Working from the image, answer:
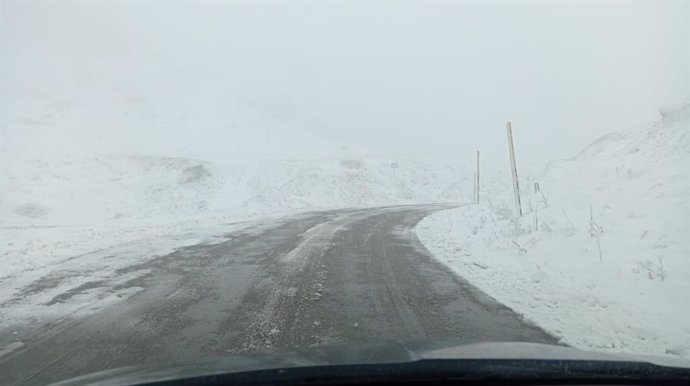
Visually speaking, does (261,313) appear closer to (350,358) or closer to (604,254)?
(350,358)

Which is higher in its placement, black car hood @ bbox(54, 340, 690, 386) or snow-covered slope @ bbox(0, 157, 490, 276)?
snow-covered slope @ bbox(0, 157, 490, 276)

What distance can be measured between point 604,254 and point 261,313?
5.77 meters

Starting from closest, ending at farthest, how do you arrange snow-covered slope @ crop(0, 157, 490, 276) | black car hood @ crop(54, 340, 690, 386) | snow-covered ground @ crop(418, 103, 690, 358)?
black car hood @ crop(54, 340, 690, 386)
snow-covered ground @ crop(418, 103, 690, 358)
snow-covered slope @ crop(0, 157, 490, 276)

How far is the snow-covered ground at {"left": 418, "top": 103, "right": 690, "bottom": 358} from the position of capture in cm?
Result: 549

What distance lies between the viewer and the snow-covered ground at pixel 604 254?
549 cm

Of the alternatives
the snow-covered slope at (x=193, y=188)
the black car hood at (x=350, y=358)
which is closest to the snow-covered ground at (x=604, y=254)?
the black car hood at (x=350, y=358)

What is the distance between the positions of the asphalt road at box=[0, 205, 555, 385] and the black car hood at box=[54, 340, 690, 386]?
635 mm

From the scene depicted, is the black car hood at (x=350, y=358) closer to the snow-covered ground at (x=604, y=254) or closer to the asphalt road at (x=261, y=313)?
the asphalt road at (x=261, y=313)

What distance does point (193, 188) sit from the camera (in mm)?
34125

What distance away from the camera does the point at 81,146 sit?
1737 inches

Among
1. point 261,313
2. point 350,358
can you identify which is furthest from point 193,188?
point 350,358

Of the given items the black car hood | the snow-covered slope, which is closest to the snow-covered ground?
the black car hood

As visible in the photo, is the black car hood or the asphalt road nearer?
the black car hood

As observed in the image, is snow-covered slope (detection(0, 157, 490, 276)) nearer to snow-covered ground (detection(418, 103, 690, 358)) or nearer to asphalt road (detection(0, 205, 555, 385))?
asphalt road (detection(0, 205, 555, 385))
